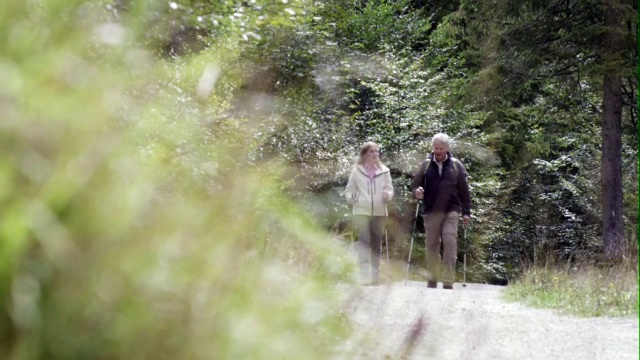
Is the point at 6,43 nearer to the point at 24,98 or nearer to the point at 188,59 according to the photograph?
the point at 24,98

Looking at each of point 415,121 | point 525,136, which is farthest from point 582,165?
point 415,121

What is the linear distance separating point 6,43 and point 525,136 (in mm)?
24199

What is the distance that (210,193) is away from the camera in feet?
13.8

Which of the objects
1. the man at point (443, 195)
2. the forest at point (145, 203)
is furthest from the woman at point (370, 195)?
the forest at point (145, 203)

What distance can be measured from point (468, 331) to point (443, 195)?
467 cm

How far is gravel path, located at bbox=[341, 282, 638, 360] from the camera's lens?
15.6 ft

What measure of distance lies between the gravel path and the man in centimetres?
241

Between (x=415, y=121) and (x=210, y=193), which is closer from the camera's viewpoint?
(x=210, y=193)

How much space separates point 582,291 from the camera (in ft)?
28.3

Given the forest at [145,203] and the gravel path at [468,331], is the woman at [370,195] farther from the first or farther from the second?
the gravel path at [468,331]

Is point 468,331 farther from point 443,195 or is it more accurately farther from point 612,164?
point 612,164

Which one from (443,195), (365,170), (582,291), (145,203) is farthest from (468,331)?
(443,195)

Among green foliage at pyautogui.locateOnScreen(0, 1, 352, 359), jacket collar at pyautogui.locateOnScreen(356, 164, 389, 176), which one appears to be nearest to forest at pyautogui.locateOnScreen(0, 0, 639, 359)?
green foliage at pyautogui.locateOnScreen(0, 1, 352, 359)

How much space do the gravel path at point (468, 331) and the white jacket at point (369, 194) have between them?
197 centimetres
